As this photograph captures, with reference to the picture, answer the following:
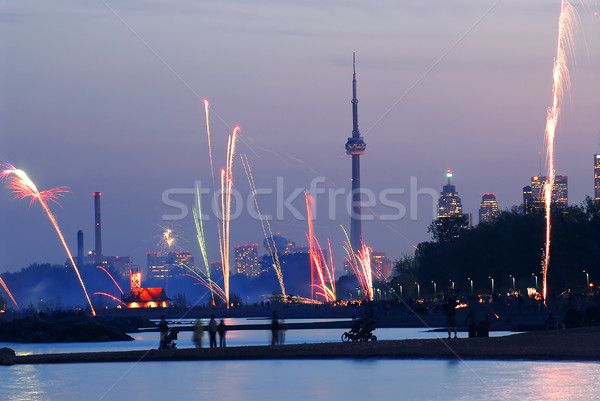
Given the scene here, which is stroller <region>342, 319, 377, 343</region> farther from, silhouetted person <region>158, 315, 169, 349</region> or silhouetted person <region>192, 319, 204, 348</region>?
silhouetted person <region>158, 315, 169, 349</region>

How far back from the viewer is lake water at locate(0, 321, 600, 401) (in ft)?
79.3

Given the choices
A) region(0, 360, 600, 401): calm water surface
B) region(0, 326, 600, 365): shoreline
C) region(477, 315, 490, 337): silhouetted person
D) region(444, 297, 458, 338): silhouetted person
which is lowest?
region(0, 360, 600, 401): calm water surface

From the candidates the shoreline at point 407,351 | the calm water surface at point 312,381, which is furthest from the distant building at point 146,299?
the calm water surface at point 312,381

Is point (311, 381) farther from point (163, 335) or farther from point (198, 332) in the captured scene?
point (163, 335)

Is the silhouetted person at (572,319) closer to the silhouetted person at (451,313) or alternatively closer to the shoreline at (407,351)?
the shoreline at (407,351)

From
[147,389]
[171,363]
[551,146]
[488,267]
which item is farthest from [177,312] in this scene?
[147,389]

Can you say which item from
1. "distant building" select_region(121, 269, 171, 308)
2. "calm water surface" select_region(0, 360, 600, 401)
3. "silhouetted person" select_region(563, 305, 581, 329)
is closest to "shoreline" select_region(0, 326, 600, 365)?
"calm water surface" select_region(0, 360, 600, 401)

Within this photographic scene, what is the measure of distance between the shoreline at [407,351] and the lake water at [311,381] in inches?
57.8

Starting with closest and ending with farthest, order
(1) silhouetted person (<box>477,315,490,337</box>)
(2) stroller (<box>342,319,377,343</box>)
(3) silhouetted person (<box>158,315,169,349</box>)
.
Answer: (1) silhouetted person (<box>477,315,490,337</box>) < (3) silhouetted person (<box>158,315,169,349</box>) < (2) stroller (<box>342,319,377,343</box>)

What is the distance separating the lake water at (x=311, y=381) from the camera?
24.2 m

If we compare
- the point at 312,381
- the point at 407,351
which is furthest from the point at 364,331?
the point at 312,381

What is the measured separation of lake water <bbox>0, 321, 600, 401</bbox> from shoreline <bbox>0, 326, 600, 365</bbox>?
147 centimetres

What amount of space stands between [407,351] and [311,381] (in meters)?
8.65

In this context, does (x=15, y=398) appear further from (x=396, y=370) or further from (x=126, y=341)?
(x=126, y=341)
